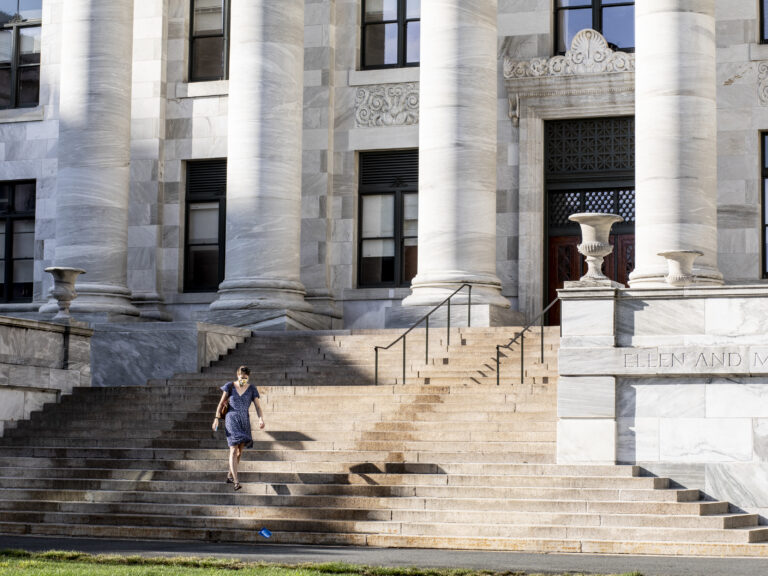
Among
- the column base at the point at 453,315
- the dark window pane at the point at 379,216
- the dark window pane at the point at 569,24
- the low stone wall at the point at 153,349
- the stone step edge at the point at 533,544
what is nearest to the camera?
the stone step edge at the point at 533,544

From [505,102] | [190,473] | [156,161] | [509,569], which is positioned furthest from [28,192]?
[509,569]

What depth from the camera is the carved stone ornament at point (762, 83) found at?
31.3 m

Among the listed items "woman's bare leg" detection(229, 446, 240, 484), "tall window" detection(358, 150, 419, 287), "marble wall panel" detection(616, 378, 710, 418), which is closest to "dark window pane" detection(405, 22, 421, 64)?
"tall window" detection(358, 150, 419, 287)

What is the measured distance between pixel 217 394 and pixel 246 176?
768 cm

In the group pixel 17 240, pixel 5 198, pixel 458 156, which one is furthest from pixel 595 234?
pixel 5 198

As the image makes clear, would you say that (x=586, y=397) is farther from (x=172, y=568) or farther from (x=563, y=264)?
(x=563, y=264)

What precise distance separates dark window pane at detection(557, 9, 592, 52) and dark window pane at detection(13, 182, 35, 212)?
14.4 metres

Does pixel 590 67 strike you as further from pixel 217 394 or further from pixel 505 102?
pixel 217 394

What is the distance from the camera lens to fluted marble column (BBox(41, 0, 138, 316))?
106ft

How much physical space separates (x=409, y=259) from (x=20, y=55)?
12.5 metres

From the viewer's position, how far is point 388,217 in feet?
112

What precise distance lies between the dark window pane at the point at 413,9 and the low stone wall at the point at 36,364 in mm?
12390

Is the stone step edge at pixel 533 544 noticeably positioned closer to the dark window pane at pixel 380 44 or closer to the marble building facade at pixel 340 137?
the marble building facade at pixel 340 137

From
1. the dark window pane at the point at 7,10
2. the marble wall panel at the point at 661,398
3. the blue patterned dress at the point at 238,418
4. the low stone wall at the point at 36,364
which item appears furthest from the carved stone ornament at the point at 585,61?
the blue patterned dress at the point at 238,418
